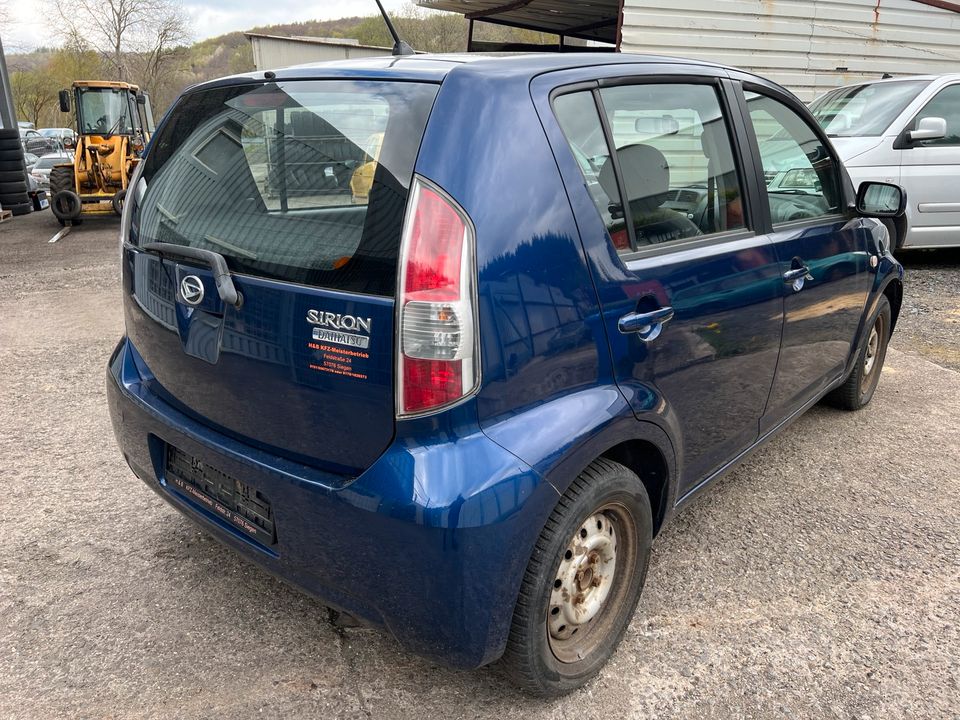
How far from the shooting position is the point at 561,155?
188 cm

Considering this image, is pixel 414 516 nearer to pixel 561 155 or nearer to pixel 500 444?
pixel 500 444

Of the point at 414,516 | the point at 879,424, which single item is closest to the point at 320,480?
the point at 414,516

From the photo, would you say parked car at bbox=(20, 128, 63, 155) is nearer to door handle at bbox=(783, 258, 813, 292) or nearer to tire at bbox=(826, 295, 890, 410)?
tire at bbox=(826, 295, 890, 410)

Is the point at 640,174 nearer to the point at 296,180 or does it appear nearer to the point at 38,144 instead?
the point at 296,180

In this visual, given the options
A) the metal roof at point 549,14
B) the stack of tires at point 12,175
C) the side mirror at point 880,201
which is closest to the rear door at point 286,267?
the side mirror at point 880,201

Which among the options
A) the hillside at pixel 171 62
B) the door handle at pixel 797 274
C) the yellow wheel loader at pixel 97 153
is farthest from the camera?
the hillside at pixel 171 62

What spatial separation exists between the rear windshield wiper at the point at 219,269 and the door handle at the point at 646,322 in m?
0.99

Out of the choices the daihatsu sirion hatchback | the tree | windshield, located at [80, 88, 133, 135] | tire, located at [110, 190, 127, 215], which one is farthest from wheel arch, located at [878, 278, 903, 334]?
the tree

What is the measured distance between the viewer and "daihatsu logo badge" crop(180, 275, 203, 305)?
202 centimetres

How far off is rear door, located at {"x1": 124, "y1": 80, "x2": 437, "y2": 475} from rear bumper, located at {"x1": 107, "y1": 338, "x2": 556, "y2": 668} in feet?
0.27

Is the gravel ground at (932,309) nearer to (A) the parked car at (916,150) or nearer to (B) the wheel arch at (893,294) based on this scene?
(A) the parked car at (916,150)

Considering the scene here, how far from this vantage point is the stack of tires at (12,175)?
45.5 ft

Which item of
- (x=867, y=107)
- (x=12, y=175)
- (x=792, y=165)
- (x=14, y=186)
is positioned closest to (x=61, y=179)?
(x=12, y=175)

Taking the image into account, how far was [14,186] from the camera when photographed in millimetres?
14273
